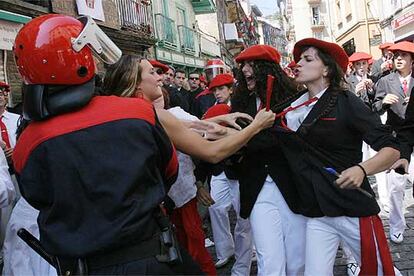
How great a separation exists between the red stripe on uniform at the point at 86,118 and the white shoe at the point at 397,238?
404cm

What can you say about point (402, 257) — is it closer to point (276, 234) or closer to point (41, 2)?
point (276, 234)

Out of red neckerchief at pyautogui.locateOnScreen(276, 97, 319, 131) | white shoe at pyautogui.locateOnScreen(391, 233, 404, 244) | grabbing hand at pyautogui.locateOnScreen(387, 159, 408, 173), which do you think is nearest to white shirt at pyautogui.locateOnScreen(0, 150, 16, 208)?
red neckerchief at pyautogui.locateOnScreen(276, 97, 319, 131)

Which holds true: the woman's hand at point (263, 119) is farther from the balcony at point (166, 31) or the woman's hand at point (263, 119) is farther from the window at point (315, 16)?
the window at point (315, 16)

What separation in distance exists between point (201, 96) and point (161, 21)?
40.0ft

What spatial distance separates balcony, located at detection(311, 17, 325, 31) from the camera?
1877 inches

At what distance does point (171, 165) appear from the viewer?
6.87 ft

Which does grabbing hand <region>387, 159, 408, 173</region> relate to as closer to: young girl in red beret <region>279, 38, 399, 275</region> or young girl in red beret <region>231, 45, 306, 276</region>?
young girl in red beret <region>279, 38, 399, 275</region>

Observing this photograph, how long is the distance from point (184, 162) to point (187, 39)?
21.1 metres

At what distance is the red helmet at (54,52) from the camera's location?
1.85 m

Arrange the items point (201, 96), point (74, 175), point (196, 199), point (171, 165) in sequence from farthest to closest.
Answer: point (201, 96) → point (196, 199) → point (171, 165) → point (74, 175)

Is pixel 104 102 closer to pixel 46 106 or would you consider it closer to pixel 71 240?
pixel 46 106

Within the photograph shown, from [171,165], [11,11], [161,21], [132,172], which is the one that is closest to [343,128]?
[171,165]

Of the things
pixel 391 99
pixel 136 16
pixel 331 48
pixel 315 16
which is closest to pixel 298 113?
pixel 331 48

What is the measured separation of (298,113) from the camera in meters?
3.28
